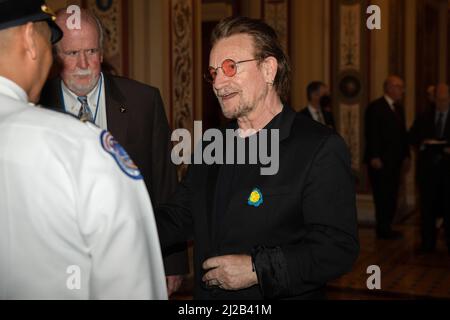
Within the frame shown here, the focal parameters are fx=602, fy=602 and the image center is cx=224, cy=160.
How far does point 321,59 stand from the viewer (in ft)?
27.7

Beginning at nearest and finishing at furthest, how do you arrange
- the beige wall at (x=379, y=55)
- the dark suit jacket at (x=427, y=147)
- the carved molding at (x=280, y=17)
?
the dark suit jacket at (x=427, y=147)
the beige wall at (x=379, y=55)
the carved molding at (x=280, y=17)

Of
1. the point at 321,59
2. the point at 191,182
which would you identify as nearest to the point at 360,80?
the point at 321,59

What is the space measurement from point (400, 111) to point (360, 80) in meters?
1.17

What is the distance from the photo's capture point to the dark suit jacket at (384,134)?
702 cm

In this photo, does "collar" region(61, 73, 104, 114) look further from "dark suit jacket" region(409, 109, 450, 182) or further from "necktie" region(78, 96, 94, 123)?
"dark suit jacket" region(409, 109, 450, 182)

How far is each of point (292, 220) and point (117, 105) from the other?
1015 millimetres

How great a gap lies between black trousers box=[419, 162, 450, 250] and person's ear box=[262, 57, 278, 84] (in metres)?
4.78

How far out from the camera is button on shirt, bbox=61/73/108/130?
8.05 feet

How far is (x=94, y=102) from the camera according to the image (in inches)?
98.0

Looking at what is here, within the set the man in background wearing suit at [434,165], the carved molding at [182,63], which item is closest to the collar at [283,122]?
the carved molding at [182,63]

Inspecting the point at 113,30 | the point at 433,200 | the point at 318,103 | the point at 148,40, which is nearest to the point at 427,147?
the point at 433,200

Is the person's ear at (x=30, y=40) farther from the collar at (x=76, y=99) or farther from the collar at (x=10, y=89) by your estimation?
the collar at (x=76, y=99)
